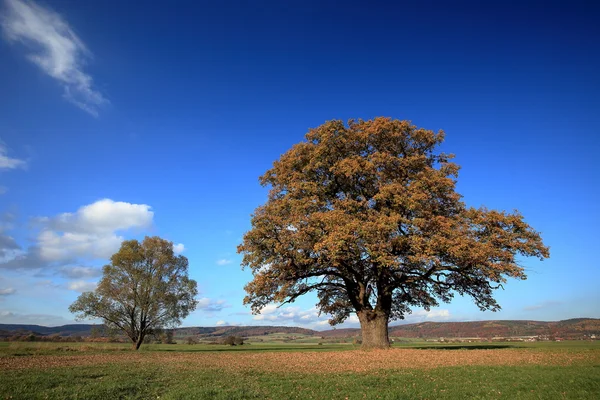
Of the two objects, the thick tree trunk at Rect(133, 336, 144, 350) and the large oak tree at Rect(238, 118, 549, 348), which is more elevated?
the large oak tree at Rect(238, 118, 549, 348)

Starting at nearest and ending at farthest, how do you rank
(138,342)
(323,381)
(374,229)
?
(323,381) < (374,229) < (138,342)

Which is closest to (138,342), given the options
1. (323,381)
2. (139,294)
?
(139,294)

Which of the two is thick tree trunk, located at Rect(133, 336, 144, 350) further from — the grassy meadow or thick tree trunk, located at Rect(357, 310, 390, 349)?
thick tree trunk, located at Rect(357, 310, 390, 349)

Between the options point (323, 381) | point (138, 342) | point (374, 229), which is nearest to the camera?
point (323, 381)

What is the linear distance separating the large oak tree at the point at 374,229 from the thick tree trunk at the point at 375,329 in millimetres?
71

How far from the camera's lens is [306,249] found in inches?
970

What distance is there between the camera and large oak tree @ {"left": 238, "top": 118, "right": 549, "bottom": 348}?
74.4ft

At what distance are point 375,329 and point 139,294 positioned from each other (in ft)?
86.0

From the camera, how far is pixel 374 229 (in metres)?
22.1

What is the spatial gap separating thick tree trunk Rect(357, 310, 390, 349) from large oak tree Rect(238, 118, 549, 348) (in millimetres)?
71

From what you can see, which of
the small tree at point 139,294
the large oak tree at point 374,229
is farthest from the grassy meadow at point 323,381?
the small tree at point 139,294

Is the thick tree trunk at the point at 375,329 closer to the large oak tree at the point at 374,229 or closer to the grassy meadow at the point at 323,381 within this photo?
the large oak tree at the point at 374,229

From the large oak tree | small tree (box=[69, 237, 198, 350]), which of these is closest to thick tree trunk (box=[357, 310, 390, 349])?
the large oak tree

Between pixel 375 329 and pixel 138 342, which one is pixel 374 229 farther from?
pixel 138 342
